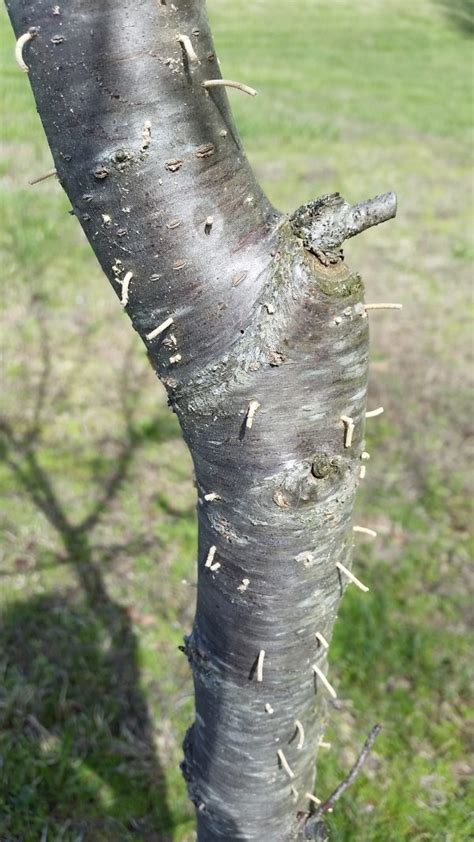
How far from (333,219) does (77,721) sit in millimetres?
2626

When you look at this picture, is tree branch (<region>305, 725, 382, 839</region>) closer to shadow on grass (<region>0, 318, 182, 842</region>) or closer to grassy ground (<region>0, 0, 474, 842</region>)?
grassy ground (<region>0, 0, 474, 842</region>)

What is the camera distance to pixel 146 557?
12.3 feet

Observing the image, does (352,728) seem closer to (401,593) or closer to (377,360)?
(401,593)

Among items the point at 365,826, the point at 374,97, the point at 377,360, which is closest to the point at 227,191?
the point at 365,826

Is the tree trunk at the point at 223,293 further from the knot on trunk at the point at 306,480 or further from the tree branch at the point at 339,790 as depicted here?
the tree branch at the point at 339,790

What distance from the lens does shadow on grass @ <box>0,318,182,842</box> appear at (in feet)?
8.51

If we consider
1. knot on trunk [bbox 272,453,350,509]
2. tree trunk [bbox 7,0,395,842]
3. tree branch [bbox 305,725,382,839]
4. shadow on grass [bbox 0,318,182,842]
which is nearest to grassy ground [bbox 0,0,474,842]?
shadow on grass [bbox 0,318,182,842]

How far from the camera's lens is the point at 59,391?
483cm

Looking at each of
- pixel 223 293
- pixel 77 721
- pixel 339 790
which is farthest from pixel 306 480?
pixel 77 721

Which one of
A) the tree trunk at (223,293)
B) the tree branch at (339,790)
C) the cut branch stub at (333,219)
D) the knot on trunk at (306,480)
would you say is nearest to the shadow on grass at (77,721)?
the tree branch at (339,790)

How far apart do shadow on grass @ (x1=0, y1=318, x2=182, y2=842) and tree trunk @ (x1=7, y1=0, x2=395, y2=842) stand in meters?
1.78

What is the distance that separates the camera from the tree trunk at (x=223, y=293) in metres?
0.88

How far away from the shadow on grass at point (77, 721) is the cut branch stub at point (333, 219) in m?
2.45

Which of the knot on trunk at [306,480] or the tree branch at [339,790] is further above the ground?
the knot on trunk at [306,480]
